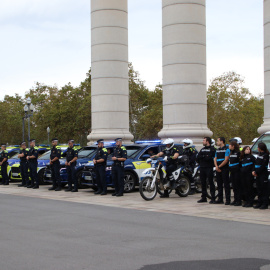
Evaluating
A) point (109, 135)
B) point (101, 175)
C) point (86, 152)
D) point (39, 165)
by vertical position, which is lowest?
point (101, 175)

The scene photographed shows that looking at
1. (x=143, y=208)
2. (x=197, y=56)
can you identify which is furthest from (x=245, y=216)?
(x=197, y=56)

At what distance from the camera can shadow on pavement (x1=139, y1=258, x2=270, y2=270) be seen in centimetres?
618

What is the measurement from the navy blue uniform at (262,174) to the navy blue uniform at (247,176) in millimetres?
426

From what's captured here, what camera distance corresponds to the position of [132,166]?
17281 mm

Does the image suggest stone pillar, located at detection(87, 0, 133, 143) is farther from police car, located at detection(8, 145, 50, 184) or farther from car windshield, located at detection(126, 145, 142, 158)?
car windshield, located at detection(126, 145, 142, 158)

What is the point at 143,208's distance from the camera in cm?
1278

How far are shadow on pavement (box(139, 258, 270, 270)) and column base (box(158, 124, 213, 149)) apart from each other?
44.7 ft

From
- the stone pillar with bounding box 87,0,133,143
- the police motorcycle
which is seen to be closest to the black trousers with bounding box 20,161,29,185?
the stone pillar with bounding box 87,0,133,143

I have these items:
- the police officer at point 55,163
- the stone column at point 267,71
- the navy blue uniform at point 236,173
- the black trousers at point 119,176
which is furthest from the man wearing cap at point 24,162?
the navy blue uniform at point 236,173

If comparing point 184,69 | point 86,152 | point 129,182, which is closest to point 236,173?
point 129,182

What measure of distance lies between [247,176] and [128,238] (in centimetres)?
540

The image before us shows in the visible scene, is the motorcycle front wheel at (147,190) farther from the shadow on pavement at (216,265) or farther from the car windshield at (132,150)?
the shadow on pavement at (216,265)

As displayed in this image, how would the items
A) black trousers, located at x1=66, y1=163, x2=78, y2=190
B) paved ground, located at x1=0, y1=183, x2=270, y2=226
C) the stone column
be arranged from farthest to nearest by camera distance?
black trousers, located at x1=66, y1=163, x2=78, y2=190 < the stone column < paved ground, located at x1=0, y1=183, x2=270, y2=226

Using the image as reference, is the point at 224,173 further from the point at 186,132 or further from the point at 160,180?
the point at 186,132
